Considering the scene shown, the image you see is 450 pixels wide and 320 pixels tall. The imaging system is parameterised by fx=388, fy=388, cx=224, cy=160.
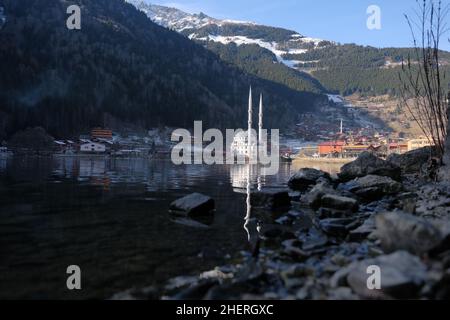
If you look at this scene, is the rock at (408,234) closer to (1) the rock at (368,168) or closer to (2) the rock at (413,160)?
(1) the rock at (368,168)

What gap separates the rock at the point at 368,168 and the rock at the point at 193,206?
959cm

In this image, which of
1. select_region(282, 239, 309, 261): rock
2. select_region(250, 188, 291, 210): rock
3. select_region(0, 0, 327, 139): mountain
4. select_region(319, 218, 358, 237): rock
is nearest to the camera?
select_region(282, 239, 309, 261): rock

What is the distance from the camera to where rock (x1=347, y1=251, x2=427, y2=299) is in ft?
16.3

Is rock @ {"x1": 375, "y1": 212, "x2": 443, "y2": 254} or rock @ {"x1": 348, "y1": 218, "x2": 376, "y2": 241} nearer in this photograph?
rock @ {"x1": 375, "y1": 212, "x2": 443, "y2": 254}

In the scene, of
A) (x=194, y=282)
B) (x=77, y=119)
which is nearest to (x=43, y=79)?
(x=77, y=119)

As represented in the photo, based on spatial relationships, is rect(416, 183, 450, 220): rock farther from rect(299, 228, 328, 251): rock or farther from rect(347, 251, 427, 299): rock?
rect(347, 251, 427, 299): rock

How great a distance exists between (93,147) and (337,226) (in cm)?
12652

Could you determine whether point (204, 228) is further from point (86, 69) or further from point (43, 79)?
point (86, 69)

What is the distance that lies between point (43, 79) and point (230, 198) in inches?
6130

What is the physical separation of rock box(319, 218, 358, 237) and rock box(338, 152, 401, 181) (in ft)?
31.0

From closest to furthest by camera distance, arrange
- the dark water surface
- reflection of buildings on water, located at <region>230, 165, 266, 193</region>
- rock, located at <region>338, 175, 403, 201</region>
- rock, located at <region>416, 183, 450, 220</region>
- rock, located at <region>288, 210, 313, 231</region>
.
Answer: the dark water surface, rock, located at <region>416, 183, 450, 220</region>, rock, located at <region>288, 210, 313, 231</region>, rock, located at <region>338, 175, 403, 201</region>, reflection of buildings on water, located at <region>230, 165, 266, 193</region>

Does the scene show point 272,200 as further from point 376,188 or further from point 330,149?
point 330,149

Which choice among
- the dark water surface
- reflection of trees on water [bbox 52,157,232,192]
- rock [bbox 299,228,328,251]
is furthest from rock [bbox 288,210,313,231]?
reflection of trees on water [bbox 52,157,232,192]

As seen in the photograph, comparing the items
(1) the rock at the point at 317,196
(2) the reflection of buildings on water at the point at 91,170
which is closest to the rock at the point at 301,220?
(1) the rock at the point at 317,196
